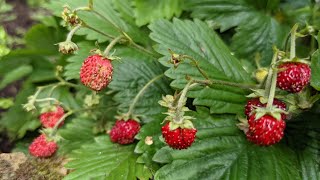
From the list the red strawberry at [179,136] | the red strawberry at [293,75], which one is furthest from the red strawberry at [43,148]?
the red strawberry at [293,75]

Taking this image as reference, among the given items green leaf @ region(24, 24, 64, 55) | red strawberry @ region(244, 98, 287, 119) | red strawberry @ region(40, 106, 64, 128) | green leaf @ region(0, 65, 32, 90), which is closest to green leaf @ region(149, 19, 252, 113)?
red strawberry @ region(244, 98, 287, 119)

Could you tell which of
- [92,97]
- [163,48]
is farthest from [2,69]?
[163,48]

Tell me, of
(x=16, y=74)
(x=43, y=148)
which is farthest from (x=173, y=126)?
(x=16, y=74)

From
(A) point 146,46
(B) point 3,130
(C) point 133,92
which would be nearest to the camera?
(C) point 133,92

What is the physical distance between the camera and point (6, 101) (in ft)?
9.30

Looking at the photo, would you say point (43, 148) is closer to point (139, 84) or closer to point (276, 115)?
point (139, 84)

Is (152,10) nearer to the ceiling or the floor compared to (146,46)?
nearer to the ceiling

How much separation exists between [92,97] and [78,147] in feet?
0.83

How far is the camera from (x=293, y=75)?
5.70 ft

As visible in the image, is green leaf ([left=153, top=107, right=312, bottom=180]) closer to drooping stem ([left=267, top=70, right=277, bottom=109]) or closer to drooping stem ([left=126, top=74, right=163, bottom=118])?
drooping stem ([left=126, top=74, right=163, bottom=118])

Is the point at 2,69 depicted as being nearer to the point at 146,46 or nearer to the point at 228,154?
the point at 146,46

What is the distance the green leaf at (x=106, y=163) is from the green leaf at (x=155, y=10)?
2.28 feet

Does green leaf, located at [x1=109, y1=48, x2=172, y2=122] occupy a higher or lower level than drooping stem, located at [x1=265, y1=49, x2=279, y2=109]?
lower

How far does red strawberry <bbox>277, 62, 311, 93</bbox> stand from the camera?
174 centimetres
